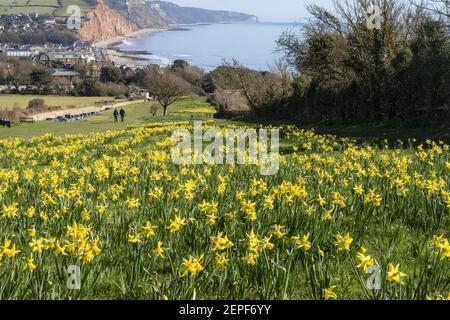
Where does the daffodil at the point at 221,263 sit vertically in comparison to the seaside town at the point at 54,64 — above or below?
below

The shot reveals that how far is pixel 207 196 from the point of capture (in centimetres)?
618

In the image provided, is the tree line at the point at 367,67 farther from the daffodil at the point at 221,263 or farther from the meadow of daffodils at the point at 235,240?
the daffodil at the point at 221,263

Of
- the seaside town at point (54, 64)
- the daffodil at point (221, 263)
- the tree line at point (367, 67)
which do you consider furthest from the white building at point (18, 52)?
the daffodil at point (221, 263)

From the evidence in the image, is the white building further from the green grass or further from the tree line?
the tree line

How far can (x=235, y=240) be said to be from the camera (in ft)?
14.6

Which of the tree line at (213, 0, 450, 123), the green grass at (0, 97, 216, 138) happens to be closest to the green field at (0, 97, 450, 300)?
the tree line at (213, 0, 450, 123)

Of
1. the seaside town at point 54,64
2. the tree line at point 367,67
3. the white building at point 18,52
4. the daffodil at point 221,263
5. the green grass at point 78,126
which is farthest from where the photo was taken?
the white building at point 18,52

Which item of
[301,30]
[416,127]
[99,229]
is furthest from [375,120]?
[99,229]

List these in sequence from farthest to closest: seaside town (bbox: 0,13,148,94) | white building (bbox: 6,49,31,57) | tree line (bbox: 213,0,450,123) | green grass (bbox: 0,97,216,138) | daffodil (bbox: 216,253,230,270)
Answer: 1. white building (bbox: 6,49,31,57)
2. seaside town (bbox: 0,13,148,94)
3. green grass (bbox: 0,97,216,138)
4. tree line (bbox: 213,0,450,123)
5. daffodil (bbox: 216,253,230,270)

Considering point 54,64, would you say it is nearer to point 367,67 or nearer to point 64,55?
point 64,55

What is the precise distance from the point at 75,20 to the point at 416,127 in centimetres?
20124

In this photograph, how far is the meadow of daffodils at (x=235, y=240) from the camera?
3314mm

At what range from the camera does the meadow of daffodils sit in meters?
3.31
